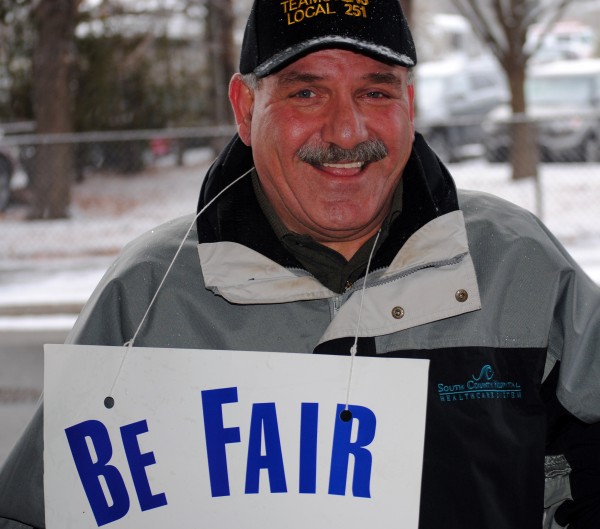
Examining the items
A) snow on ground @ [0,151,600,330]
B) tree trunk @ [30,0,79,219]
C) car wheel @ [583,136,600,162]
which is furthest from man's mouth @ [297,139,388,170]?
tree trunk @ [30,0,79,219]

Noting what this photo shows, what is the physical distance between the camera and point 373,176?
2.12 m

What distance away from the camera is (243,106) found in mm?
2334

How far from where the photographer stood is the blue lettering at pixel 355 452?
1.81 m

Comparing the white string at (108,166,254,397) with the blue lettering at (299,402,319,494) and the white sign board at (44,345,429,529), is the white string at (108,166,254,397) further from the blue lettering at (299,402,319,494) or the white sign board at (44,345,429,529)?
the blue lettering at (299,402,319,494)

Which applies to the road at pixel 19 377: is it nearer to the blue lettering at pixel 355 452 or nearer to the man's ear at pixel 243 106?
the man's ear at pixel 243 106

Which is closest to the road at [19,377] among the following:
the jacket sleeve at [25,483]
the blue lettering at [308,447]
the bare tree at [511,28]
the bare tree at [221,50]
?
the jacket sleeve at [25,483]

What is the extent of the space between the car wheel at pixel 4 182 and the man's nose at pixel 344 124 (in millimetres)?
9895

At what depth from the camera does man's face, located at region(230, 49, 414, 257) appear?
211 centimetres

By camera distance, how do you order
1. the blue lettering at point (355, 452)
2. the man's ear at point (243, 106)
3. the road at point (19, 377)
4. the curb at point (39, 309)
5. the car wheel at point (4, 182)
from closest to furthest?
1. the blue lettering at point (355, 452)
2. the man's ear at point (243, 106)
3. the road at point (19, 377)
4. the curb at point (39, 309)
5. the car wheel at point (4, 182)

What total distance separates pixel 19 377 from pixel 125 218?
4.37 metres

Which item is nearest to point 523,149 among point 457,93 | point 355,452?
point 355,452

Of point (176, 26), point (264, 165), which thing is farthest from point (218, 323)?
point (176, 26)

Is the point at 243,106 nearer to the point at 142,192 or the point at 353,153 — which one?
the point at 353,153

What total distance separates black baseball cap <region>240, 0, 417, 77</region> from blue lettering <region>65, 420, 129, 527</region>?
2.68ft
